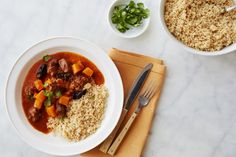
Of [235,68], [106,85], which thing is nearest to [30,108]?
[106,85]

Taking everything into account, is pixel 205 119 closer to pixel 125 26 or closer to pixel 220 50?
pixel 220 50

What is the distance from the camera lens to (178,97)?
8.72 feet

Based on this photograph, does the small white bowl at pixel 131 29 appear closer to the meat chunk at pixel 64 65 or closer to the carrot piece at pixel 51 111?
the meat chunk at pixel 64 65

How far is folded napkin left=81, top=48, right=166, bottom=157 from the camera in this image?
260cm

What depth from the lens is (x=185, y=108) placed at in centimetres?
266

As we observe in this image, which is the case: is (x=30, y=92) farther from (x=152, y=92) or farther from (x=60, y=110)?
(x=152, y=92)

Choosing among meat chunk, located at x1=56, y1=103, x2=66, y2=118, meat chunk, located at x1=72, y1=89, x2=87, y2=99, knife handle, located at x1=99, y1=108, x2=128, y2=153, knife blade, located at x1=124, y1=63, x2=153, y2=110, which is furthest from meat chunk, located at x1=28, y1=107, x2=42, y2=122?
knife blade, located at x1=124, y1=63, x2=153, y2=110

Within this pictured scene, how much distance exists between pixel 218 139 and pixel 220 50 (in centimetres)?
70

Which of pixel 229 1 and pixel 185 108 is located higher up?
pixel 229 1

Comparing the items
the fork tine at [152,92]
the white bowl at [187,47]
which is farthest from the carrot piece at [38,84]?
the white bowl at [187,47]

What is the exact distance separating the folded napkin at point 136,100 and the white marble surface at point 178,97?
0.07 meters

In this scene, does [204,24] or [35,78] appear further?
[35,78]

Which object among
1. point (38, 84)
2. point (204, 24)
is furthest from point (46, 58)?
point (204, 24)

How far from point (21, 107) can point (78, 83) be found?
456mm
